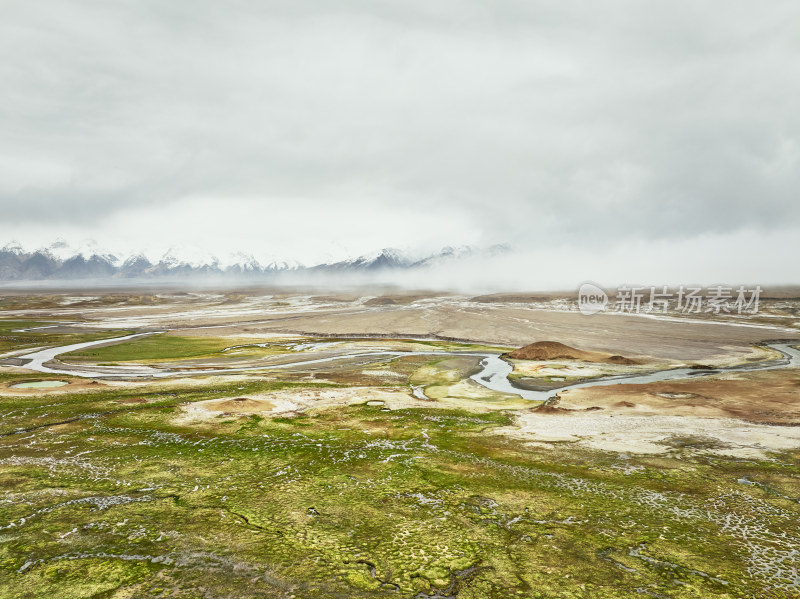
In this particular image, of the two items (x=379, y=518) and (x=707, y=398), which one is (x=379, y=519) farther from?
(x=707, y=398)

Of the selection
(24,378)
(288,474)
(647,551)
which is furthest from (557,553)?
(24,378)

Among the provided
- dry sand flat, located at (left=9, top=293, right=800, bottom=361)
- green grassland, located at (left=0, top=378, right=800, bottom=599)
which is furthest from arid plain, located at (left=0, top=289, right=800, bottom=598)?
dry sand flat, located at (left=9, top=293, right=800, bottom=361)

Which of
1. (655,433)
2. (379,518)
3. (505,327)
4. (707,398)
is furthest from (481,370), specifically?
(505,327)

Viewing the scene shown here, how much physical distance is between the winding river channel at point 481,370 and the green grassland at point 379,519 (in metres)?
26.3

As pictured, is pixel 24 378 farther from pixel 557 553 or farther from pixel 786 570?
pixel 786 570

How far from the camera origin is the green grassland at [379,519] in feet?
50.2

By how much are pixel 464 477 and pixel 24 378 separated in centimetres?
6612

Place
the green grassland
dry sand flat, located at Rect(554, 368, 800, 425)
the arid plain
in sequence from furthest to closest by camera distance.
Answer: dry sand flat, located at Rect(554, 368, 800, 425)
the arid plain
the green grassland

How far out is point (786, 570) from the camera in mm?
15766

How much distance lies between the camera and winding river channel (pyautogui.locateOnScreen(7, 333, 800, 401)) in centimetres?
6097

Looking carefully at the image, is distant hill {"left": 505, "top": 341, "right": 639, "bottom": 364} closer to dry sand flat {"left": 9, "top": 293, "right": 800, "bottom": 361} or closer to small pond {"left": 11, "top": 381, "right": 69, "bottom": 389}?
dry sand flat {"left": 9, "top": 293, "right": 800, "bottom": 361}

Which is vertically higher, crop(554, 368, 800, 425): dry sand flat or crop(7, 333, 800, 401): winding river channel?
crop(554, 368, 800, 425): dry sand flat

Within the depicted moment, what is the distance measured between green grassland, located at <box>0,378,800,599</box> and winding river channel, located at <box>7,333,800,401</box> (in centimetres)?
2631

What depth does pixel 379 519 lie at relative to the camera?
2019 cm
